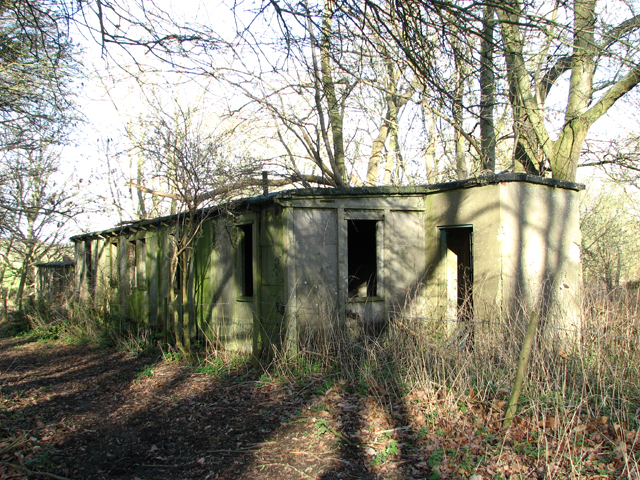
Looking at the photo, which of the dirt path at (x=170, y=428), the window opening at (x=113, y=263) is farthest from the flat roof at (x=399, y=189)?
the window opening at (x=113, y=263)

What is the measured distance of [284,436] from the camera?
5.39 meters

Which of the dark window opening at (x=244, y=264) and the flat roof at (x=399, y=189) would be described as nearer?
the flat roof at (x=399, y=189)

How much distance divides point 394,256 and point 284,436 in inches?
178

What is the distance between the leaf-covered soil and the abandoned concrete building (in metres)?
1.60

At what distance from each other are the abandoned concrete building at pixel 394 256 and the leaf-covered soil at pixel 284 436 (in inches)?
63.2

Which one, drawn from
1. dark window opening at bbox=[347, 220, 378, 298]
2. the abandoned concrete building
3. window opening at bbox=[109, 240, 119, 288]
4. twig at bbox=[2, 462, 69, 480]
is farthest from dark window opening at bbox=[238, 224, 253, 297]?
window opening at bbox=[109, 240, 119, 288]

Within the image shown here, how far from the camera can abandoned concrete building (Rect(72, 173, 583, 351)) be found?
25.3 feet

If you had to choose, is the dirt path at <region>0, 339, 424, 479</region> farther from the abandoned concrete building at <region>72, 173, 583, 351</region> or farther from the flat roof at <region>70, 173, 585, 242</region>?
the flat roof at <region>70, 173, 585, 242</region>

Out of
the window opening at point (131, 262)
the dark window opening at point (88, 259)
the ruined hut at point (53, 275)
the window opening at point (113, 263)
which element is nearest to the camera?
the window opening at point (131, 262)

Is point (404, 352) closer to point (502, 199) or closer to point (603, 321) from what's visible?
point (603, 321)

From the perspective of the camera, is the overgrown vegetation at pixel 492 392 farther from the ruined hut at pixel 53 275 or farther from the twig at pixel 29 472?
the ruined hut at pixel 53 275

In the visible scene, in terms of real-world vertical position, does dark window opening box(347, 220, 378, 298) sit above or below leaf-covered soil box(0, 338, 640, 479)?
above

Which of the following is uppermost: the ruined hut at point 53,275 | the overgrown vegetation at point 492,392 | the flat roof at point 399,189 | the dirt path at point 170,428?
the flat roof at point 399,189

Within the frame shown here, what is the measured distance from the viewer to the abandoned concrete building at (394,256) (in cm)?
771
